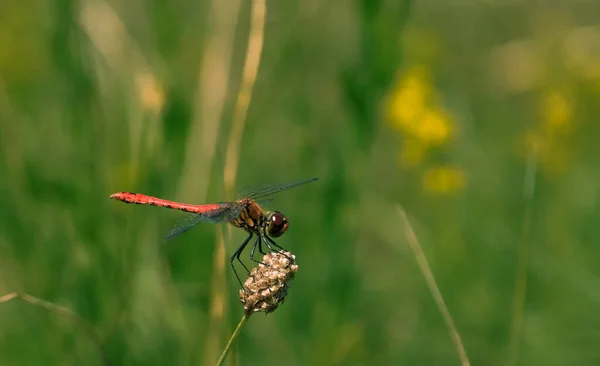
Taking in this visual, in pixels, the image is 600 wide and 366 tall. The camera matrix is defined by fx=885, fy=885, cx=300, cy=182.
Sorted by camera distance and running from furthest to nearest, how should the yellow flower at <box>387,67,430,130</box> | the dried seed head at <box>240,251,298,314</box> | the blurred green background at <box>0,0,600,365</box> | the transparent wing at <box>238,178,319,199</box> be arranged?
the yellow flower at <box>387,67,430,130</box> → the blurred green background at <box>0,0,600,365</box> → the transparent wing at <box>238,178,319,199</box> → the dried seed head at <box>240,251,298,314</box>

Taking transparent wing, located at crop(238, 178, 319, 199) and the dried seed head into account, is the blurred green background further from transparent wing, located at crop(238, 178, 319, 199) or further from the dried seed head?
the dried seed head

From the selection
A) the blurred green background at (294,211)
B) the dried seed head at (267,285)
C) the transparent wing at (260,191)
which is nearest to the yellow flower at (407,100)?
the blurred green background at (294,211)

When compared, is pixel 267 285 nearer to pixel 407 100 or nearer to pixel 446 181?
pixel 446 181

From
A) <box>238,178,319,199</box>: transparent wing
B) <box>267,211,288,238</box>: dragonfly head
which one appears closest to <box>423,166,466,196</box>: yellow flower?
<box>238,178,319,199</box>: transparent wing

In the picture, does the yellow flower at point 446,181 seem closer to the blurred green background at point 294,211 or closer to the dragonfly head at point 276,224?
the blurred green background at point 294,211

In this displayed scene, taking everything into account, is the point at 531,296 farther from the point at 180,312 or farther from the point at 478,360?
the point at 180,312

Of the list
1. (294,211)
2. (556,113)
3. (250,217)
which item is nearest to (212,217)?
(250,217)
